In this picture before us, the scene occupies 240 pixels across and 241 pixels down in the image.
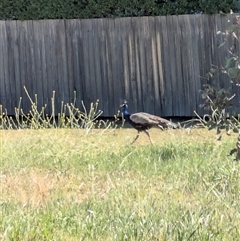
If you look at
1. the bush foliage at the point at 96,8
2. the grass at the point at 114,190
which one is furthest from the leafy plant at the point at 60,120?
the bush foliage at the point at 96,8

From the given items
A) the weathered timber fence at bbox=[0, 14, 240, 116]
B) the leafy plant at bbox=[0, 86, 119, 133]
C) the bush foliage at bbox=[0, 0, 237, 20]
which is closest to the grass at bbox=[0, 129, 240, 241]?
the leafy plant at bbox=[0, 86, 119, 133]

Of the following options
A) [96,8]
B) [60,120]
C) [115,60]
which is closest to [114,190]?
[60,120]

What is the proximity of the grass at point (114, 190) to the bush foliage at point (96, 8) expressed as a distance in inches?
149

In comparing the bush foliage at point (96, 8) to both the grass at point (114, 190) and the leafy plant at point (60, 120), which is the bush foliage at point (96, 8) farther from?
the grass at point (114, 190)

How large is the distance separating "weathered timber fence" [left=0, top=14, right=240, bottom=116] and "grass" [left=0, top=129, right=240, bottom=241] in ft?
10.1

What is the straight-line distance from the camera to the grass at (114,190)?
4.09m

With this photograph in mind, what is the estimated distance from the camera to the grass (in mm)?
4086

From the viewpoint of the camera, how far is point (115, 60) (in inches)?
464

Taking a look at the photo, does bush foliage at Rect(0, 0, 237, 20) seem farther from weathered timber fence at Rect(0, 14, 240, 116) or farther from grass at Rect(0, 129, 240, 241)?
grass at Rect(0, 129, 240, 241)

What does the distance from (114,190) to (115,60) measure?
6639 mm

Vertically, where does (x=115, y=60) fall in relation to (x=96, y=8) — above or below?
below

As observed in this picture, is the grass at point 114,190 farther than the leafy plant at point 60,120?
No

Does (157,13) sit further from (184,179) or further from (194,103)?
(184,179)

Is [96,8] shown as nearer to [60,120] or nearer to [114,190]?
[60,120]
